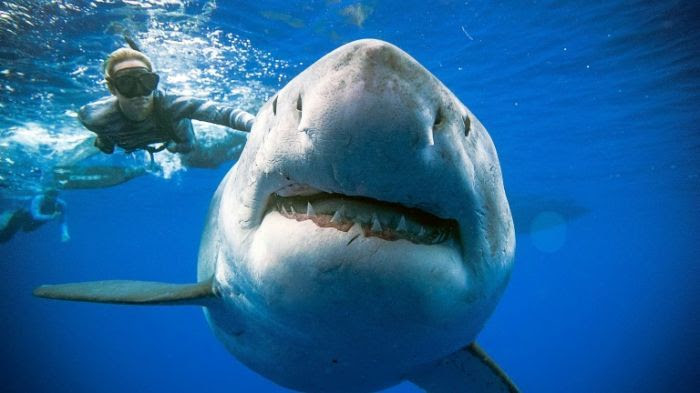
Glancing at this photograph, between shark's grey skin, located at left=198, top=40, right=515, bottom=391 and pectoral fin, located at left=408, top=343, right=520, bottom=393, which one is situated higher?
Result: shark's grey skin, located at left=198, top=40, right=515, bottom=391

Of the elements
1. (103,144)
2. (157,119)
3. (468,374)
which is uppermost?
(157,119)

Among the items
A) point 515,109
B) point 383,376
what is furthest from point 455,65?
point 383,376

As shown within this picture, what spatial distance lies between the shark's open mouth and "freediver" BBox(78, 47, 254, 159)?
485cm

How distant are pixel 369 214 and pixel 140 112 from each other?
623cm

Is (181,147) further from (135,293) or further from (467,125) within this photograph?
(467,125)

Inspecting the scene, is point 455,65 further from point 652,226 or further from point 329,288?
point 652,226

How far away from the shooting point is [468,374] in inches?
133

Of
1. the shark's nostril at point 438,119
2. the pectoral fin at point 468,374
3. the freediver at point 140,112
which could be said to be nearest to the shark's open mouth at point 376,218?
the shark's nostril at point 438,119

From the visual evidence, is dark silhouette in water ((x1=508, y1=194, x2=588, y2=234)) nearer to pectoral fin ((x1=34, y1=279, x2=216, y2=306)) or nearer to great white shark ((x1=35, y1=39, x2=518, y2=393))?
pectoral fin ((x1=34, y1=279, x2=216, y2=306))

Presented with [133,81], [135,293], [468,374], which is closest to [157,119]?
[133,81]

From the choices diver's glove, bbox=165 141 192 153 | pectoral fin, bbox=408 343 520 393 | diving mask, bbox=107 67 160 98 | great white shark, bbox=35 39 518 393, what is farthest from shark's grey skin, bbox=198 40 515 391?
diver's glove, bbox=165 141 192 153

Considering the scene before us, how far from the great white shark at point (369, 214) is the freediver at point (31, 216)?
15.1 m

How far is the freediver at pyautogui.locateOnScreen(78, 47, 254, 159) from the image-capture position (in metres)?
6.00

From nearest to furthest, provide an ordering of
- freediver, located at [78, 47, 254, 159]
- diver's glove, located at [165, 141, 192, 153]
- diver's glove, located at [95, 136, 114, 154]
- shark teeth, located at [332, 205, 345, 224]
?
shark teeth, located at [332, 205, 345, 224] < freediver, located at [78, 47, 254, 159] < diver's glove, located at [95, 136, 114, 154] < diver's glove, located at [165, 141, 192, 153]
